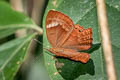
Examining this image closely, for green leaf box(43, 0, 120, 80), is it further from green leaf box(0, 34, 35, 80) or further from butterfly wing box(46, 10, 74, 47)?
green leaf box(0, 34, 35, 80)

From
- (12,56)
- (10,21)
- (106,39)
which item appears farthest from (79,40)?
(10,21)

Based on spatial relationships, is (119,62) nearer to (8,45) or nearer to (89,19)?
(89,19)

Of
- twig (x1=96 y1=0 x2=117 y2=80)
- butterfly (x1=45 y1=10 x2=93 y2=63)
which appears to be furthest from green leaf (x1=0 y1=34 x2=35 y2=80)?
twig (x1=96 y1=0 x2=117 y2=80)

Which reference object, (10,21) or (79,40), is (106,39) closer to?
(79,40)

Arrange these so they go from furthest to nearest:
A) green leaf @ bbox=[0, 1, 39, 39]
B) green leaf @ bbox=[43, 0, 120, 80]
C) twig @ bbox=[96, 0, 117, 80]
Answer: green leaf @ bbox=[0, 1, 39, 39]
green leaf @ bbox=[43, 0, 120, 80]
twig @ bbox=[96, 0, 117, 80]

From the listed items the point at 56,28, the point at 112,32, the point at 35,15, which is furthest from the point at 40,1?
the point at 112,32
